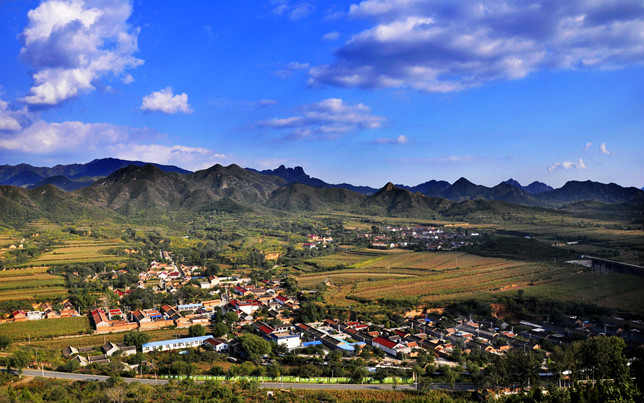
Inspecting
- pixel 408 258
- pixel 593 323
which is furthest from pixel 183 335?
pixel 408 258

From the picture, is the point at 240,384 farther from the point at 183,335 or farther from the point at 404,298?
the point at 404,298

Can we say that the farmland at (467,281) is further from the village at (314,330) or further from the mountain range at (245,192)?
the mountain range at (245,192)

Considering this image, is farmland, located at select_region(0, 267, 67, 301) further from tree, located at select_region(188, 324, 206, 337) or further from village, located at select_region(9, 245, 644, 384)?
tree, located at select_region(188, 324, 206, 337)

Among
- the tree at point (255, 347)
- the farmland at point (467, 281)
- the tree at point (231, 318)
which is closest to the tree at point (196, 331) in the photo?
the tree at point (231, 318)

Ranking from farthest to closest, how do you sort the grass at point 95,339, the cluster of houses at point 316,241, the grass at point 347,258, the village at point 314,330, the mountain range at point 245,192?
the mountain range at point 245,192 → the cluster of houses at point 316,241 → the grass at point 347,258 → the grass at point 95,339 → the village at point 314,330

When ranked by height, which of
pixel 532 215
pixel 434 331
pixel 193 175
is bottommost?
pixel 434 331

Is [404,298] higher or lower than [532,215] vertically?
lower

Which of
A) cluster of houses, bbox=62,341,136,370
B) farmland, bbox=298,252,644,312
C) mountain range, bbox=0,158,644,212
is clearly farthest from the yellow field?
mountain range, bbox=0,158,644,212
